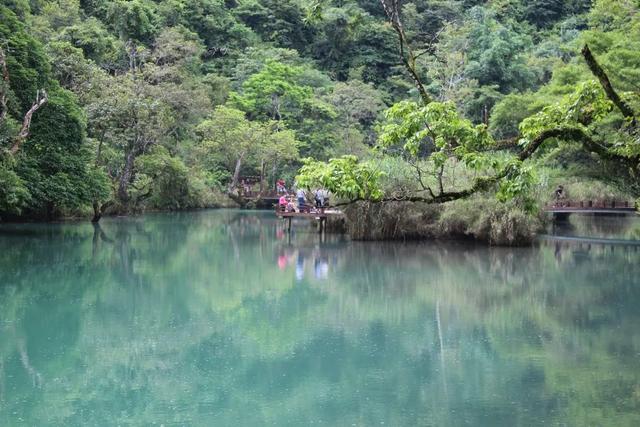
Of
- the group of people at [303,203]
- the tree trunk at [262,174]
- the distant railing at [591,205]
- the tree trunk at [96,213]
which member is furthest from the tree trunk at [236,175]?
the distant railing at [591,205]

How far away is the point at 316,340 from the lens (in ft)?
29.3

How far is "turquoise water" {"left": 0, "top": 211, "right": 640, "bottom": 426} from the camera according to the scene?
20.6ft

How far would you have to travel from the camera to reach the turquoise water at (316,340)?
20.6 feet

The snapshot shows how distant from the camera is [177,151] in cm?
4034

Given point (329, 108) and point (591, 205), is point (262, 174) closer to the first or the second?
point (329, 108)

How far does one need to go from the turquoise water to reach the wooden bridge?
8676mm

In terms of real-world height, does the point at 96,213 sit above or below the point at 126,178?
below

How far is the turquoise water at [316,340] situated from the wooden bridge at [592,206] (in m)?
8.68

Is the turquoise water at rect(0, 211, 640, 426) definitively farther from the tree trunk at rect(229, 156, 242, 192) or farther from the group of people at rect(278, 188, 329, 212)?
the tree trunk at rect(229, 156, 242, 192)

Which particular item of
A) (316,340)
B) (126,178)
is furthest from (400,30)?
(126,178)

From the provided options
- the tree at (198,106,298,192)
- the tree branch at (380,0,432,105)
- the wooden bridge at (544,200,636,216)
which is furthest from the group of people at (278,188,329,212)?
the tree branch at (380,0,432,105)

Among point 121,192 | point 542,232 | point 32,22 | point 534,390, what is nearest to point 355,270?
point 534,390

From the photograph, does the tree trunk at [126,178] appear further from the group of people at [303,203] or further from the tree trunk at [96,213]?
the group of people at [303,203]

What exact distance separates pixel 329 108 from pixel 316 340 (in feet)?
121
